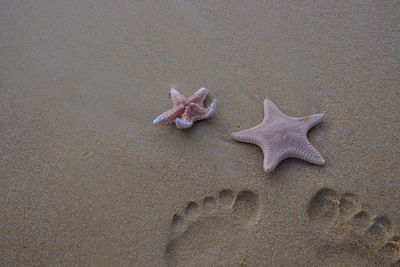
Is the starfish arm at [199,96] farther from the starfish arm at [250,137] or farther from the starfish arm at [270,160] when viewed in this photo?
the starfish arm at [270,160]

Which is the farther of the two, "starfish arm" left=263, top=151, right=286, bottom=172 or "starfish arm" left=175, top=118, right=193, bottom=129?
"starfish arm" left=175, top=118, right=193, bottom=129

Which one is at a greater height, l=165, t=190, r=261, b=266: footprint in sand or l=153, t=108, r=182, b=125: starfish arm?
l=153, t=108, r=182, b=125: starfish arm

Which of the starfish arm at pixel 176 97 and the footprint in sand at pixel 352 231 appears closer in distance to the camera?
the footprint in sand at pixel 352 231

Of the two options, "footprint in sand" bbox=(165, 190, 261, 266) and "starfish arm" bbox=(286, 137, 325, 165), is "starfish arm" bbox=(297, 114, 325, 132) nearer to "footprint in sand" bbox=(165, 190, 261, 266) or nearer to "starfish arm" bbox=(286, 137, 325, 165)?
"starfish arm" bbox=(286, 137, 325, 165)

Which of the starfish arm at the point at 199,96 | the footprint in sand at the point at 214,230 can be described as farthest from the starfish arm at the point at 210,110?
the footprint in sand at the point at 214,230

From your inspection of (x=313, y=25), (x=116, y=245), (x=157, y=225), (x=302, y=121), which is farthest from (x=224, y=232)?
(x=313, y=25)

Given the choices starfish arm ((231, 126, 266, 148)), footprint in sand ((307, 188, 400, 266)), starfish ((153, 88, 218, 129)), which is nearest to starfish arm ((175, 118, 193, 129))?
starfish ((153, 88, 218, 129))
